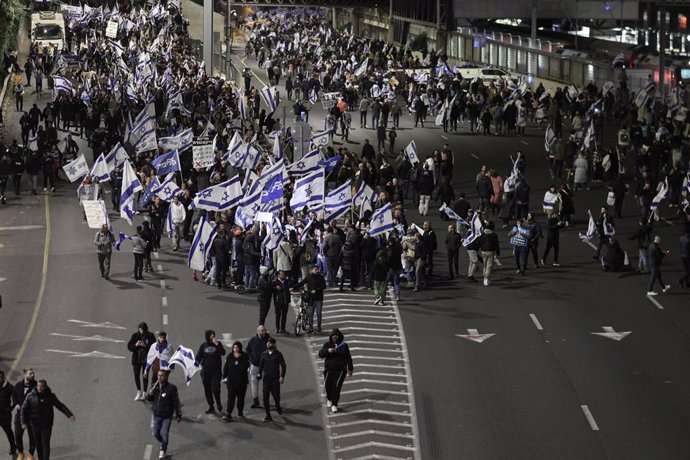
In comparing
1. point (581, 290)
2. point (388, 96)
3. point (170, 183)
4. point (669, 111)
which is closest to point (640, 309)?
point (581, 290)

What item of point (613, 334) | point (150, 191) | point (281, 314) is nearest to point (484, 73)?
point (150, 191)

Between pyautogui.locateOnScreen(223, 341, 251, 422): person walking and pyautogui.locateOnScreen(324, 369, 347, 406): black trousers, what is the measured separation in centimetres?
138

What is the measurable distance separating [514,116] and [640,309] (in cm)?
2737

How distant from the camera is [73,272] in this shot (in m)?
38.4

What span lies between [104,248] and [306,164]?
346 inches

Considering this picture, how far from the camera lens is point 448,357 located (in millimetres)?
30141

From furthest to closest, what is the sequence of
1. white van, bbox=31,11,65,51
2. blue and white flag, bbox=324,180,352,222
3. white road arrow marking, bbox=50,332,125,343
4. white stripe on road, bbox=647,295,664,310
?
white van, bbox=31,11,65,51, blue and white flag, bbox=324,180,352,222, white stripe on road, bbox=647,295,664,310, white road arrow marking, bbox=50,332,125,343

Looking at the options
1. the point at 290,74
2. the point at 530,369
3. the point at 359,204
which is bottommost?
the point at 530,369

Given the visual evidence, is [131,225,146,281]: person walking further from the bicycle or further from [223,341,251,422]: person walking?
[223,341,251,422]: person walking

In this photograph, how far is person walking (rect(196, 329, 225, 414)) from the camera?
26.6m

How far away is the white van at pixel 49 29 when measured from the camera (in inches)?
3398

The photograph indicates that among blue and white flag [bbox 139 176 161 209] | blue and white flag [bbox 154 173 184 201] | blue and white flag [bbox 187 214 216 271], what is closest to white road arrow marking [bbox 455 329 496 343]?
blue and white flag [bbox 187 214 216 271]

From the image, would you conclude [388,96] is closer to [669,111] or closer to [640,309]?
[669,111]

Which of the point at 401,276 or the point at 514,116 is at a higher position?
Answer: the point at 514,116
